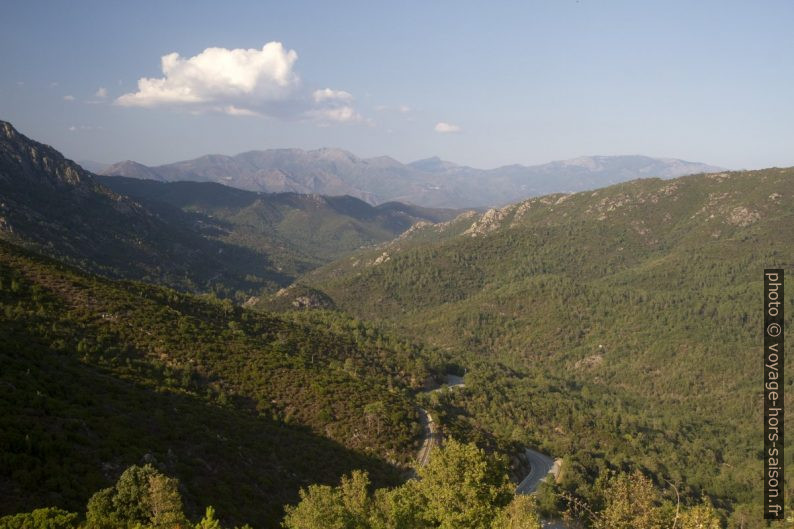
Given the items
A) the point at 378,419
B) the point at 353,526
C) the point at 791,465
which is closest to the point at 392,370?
the point at 378,419

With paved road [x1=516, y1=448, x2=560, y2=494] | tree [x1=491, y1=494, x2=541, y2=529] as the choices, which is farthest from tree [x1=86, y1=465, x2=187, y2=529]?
paved road [x1=516, y1=448, x2=560, y2=494]

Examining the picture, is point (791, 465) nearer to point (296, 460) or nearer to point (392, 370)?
point (392, 370)

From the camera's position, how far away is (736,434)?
134625mm

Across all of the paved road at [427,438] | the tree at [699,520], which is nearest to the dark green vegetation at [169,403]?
the paved road at [427,438]

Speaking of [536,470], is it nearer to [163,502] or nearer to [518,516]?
[518,516]

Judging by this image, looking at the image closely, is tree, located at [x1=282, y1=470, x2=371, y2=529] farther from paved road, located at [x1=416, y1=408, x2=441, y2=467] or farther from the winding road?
paved road, located at [x1=416, y1=408, x2=441, y2=467]

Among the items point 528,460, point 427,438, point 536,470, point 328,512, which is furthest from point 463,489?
point 528,460

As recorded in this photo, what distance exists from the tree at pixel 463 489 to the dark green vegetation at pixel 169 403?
15.3m

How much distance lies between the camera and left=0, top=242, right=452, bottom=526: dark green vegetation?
38.9 metres

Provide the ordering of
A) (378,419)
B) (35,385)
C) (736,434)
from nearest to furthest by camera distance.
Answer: (35,385), (378,419), (736,434)

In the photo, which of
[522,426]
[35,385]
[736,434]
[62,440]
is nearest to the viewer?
[62,440]

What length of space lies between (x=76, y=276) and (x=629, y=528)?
8283cm

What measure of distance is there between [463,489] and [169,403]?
121ft

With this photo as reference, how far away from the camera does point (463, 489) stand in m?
33.7
